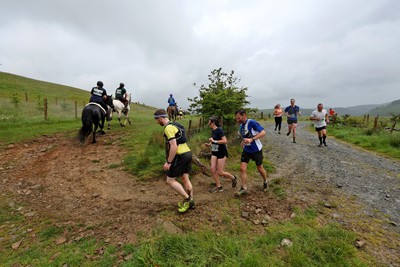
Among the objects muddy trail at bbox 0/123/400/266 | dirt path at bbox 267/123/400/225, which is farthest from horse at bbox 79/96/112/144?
dirt path at bbox 267/123/400/225

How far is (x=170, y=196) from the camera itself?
5.00 m

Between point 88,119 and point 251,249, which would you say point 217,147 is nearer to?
point 251,249

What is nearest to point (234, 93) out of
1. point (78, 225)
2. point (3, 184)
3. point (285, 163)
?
point (285, 163)

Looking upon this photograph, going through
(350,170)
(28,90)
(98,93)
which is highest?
(28,90)

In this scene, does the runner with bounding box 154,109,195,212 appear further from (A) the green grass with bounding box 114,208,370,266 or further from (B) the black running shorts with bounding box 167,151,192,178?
(A) the green grass with bounding box 114,208,370,266

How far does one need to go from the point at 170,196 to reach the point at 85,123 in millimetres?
6279

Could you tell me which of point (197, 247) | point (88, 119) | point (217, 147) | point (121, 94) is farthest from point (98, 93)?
point (197, 247)

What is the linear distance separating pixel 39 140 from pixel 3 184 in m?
4.50

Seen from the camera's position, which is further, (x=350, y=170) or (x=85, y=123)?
(x=85, y=123)

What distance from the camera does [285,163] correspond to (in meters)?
7.54

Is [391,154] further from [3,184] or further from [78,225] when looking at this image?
[3,184]

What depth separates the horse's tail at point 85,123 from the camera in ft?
29.7

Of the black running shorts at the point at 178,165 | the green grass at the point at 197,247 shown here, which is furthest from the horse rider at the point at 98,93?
the black running shorts at the point at 178,165

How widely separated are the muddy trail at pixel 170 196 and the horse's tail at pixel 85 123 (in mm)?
1218
